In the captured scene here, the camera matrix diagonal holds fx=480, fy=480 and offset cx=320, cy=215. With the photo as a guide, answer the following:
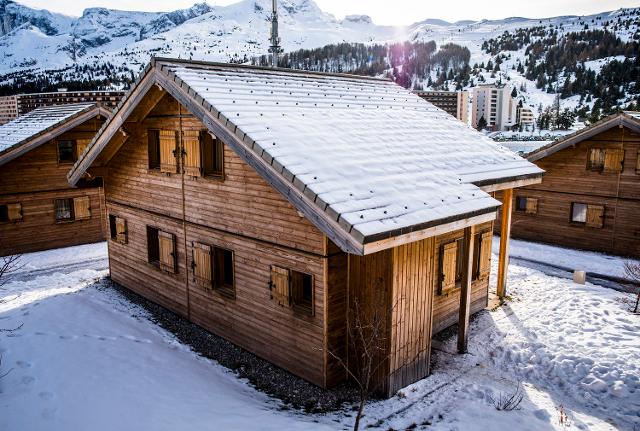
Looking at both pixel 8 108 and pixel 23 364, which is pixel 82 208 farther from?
pixel 8 108

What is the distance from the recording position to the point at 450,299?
12617 mm

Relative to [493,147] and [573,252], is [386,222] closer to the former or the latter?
[493,147]

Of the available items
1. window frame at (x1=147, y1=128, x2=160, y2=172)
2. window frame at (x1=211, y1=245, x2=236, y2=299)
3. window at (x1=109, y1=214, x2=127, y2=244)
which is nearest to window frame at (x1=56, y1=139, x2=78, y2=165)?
window at (x1=109, y1=214, x2=127, y2=244)

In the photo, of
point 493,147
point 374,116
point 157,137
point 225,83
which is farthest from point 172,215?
point 493,147

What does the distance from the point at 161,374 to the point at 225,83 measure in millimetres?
6686

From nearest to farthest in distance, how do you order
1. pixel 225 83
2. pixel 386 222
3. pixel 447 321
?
pixel 386 222, pixel 225 83, pixel 447 321

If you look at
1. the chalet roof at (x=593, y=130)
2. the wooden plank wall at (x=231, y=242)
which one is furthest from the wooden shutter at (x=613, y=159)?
the wooden plank wall at (x=231, y=242)

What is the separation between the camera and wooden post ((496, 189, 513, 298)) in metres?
14.2

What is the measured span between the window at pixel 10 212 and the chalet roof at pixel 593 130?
2268cm

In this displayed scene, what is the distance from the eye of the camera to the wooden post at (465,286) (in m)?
10.8

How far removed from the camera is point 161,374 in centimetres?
1005

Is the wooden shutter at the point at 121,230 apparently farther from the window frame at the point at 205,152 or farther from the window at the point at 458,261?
the window at the point at 458,261

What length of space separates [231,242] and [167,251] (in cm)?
320

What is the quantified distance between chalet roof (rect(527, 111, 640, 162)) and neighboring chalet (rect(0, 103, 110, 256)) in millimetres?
19214
